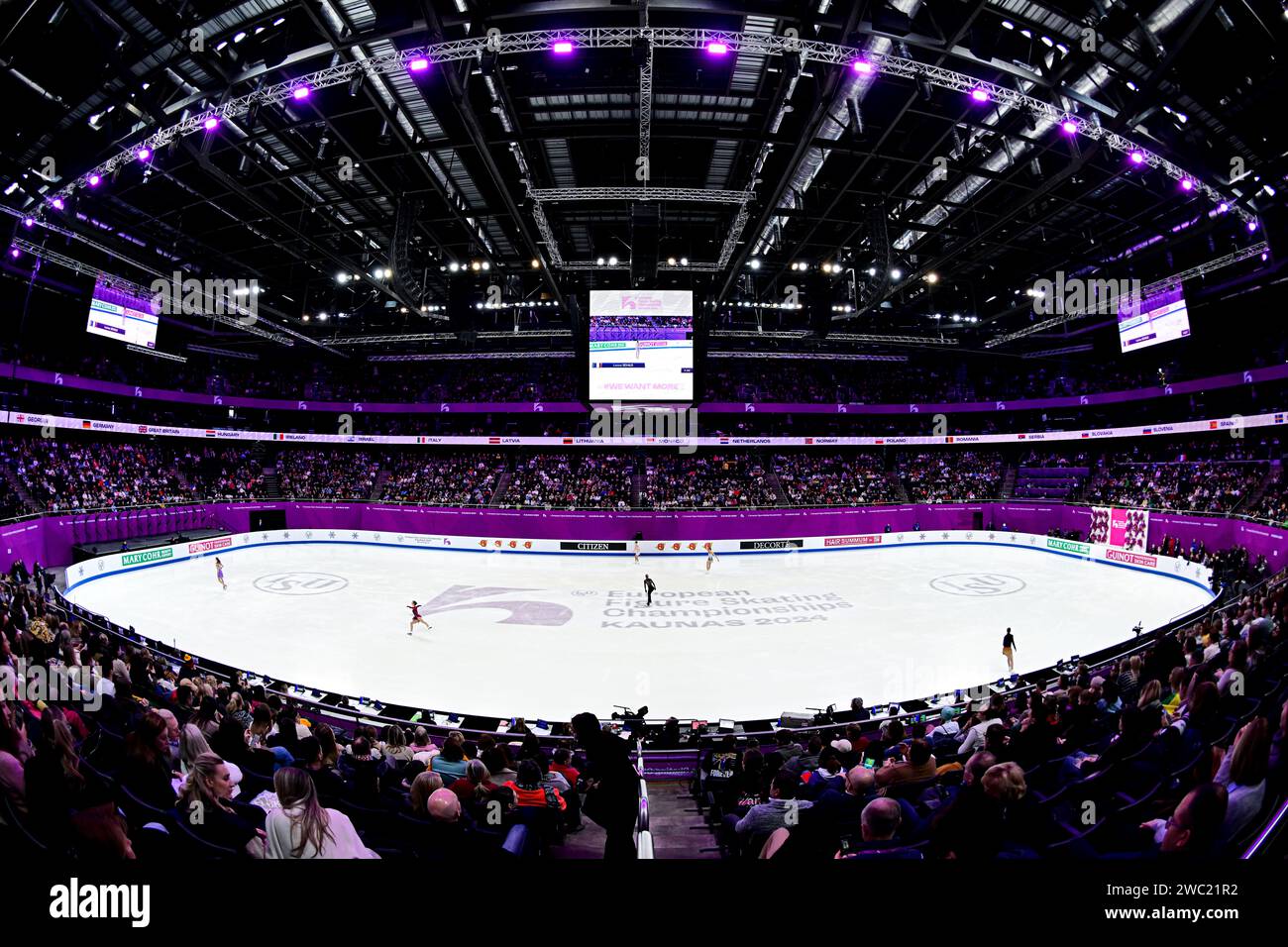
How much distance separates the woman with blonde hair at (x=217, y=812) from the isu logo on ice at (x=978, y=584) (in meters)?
22.0

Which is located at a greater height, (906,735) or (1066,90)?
(1066,90)

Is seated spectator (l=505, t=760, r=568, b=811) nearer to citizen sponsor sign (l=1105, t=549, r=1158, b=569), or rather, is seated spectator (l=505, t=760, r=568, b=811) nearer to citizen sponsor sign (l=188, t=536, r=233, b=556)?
citizen sponsor sign (l=1105, t=549, r=1158, b=569)

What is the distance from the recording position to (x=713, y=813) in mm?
5953

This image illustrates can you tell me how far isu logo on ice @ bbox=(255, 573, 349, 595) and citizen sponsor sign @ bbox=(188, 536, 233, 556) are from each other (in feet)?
26.4

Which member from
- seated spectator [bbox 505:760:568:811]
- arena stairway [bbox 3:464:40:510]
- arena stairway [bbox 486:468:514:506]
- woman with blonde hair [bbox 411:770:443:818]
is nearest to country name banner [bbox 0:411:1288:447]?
arena stairway [bbox 486:468:514:506]

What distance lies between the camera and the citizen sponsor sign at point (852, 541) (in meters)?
33.1

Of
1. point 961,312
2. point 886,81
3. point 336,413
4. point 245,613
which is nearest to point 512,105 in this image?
point 886,81

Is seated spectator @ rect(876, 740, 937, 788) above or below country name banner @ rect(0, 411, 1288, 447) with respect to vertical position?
below

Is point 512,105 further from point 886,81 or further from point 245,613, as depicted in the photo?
point 245,613

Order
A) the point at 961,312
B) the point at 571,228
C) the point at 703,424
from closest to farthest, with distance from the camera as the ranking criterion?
1. the point at 571,228
2. the point at 961,312
3. the point at 703,424

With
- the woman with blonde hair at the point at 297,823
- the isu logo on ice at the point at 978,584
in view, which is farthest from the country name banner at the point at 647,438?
the woman with blonde hair at the point at 297,823

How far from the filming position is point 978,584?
22.3 meters

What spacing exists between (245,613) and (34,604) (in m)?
5.96

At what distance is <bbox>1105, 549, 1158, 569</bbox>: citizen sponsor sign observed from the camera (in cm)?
2516
